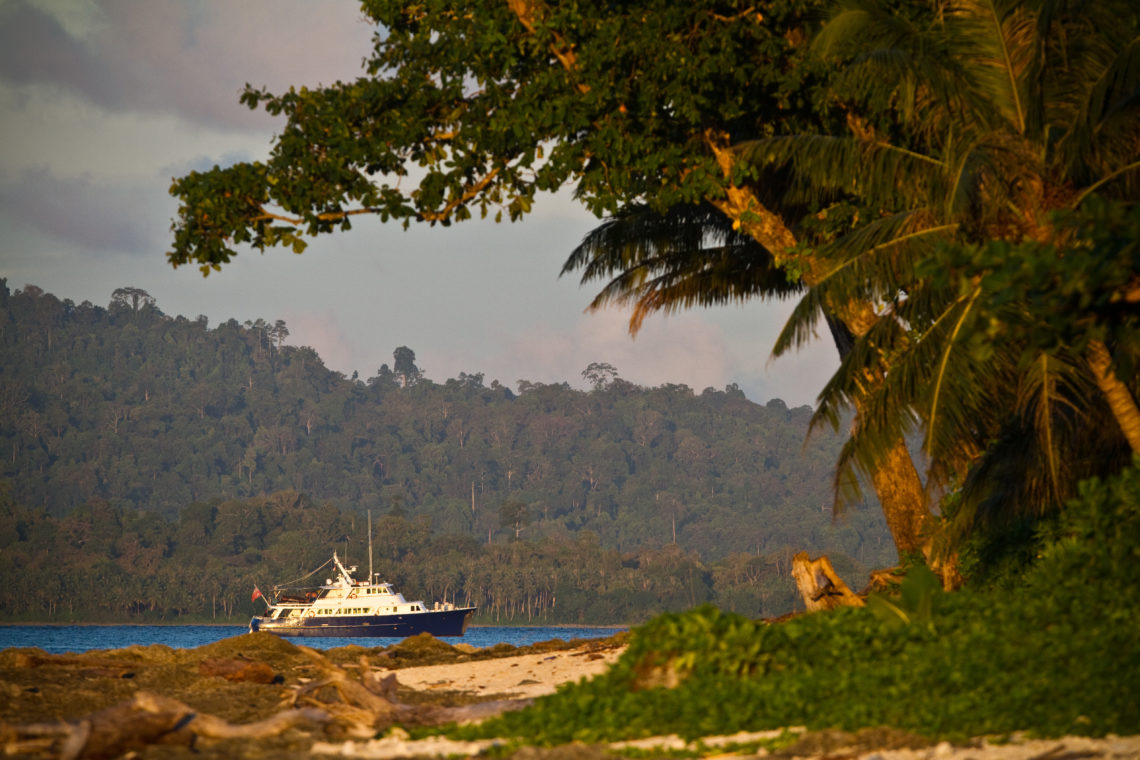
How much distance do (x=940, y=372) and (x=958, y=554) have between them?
3.38 meters

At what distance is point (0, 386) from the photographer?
528 feet

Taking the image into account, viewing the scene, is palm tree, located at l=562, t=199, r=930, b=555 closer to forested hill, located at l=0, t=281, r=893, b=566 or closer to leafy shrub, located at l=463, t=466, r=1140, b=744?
leafy shrub, located at l=463, t=466, r=1140, b=744

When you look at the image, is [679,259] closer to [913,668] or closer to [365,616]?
[913,668]

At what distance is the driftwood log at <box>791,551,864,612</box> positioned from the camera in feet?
47.4

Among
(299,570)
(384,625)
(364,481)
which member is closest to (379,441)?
(364,481)

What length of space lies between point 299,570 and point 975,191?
101m

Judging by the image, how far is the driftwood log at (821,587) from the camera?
569 inches

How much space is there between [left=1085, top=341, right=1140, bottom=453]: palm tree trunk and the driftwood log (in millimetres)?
5031

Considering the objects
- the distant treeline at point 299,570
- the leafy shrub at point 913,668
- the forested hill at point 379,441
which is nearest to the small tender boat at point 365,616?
the distant treeline at point 299,570

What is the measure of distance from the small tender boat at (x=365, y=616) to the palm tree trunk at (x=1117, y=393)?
186 feet

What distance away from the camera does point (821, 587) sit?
14.5 meters

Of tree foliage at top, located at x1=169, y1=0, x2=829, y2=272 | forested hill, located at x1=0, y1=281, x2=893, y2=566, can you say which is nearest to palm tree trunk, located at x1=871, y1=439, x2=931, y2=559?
tree foliage at top, located at x1=169, y1=0, x2=829, y2=272

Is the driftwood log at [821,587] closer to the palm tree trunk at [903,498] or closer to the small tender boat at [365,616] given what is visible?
the palm tree trunk at [903,498]

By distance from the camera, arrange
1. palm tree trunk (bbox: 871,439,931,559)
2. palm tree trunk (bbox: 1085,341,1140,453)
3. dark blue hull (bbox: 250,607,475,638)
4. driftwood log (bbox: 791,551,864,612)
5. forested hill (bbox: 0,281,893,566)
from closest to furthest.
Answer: palm tree trunk (bbox: 1085,341,1140,453) → palm tree trunk (bbox: 871,439,931,559) → driftwood log (bbox: 791,551,864,612) → dark blue hull (bbox: 250,607,475,638) → forested hill (bbox: 0,281,893,566)
